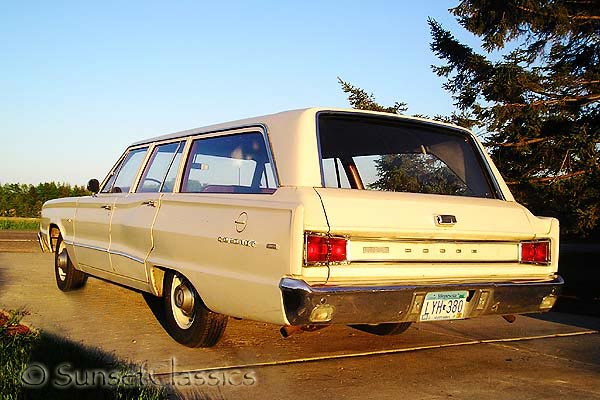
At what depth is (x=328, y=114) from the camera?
4574 millimetres

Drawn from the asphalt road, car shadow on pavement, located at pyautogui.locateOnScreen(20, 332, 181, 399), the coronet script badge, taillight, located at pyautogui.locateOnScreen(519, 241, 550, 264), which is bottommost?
the asphalt road

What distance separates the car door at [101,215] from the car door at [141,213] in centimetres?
22

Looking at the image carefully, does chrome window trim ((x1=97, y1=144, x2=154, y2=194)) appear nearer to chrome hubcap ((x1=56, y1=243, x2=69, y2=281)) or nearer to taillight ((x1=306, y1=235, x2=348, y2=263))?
chrome hubcap ((x1=56, y1=243, x2=69, y2=281))

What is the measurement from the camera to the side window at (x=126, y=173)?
6516mm

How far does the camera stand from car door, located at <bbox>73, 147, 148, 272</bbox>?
632 centimetres

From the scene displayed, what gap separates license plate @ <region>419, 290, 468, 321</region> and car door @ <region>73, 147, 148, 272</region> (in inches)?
127

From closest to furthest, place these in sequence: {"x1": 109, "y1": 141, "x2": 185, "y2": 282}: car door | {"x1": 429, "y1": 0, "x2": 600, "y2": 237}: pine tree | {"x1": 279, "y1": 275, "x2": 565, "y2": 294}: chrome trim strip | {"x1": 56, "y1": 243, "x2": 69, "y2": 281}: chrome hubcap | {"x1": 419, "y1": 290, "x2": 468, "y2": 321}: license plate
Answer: {"x1": 279, "y1": 275, "x2": 565, "y2": 294}: chrome trim strip < {"x1": 419, "y1": 290, "x2": 468, "y2": 321}: license plate < {"x1": 109, "y1": 141, "x2": 185, "y2": 282}: car door < {"x1": 56, "y1": 243, "x2": 69, "y2": 281}: chrome hubcap < {"x1": 429, "y1": 0, "x2": 600, "y2": 237}: pine tree

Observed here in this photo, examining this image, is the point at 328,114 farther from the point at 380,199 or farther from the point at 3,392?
the point at 3,392

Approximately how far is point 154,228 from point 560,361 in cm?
330

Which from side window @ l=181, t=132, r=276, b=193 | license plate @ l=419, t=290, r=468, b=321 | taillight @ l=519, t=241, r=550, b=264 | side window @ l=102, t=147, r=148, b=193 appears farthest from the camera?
side window @ l=102, t=147, r=148, b=193

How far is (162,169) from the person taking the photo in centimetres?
584

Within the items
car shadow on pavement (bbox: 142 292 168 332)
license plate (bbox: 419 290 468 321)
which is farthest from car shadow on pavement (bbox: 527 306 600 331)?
car shadow on pavement (bbox: 142 292 168 332)

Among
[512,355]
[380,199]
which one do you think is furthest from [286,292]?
[512,355]

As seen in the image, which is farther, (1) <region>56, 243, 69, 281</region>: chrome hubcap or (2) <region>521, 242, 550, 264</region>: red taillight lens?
(1) <region>56, 243, 69, 281</region>: chrome hubcap
